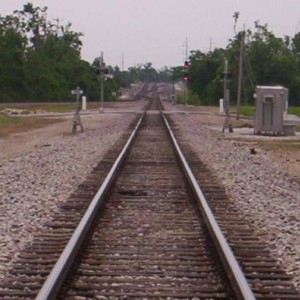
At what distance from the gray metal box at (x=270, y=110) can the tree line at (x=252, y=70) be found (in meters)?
54.5

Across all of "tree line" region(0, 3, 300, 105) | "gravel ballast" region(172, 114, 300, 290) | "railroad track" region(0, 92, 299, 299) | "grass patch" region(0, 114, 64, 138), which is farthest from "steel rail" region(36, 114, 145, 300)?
"tree line" region(0, 3, 300, 105)

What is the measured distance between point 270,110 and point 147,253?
25.3 metres

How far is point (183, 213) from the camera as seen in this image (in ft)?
38.1

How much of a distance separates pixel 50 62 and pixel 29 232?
114991mm

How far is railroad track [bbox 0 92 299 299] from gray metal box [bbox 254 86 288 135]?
19702 mm

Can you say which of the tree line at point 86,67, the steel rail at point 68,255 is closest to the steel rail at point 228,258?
the steel rail at point 68,255

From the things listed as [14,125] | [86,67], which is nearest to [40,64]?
[86,67]

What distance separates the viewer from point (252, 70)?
9819 cm

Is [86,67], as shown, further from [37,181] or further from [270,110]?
[37,181]

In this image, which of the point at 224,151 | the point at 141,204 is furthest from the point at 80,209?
the point at 224,151

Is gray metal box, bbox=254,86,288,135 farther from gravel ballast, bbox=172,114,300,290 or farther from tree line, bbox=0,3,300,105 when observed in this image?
tree line, bbox=0,3,300,105

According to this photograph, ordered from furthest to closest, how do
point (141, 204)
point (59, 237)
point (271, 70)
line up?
point (271, 70) < point (141, 204) < point (59, 237)

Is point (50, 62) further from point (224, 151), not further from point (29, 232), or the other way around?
point (29, 232)

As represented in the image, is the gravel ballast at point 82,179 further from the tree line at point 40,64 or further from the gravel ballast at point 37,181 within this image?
the tree line at point 40,64
